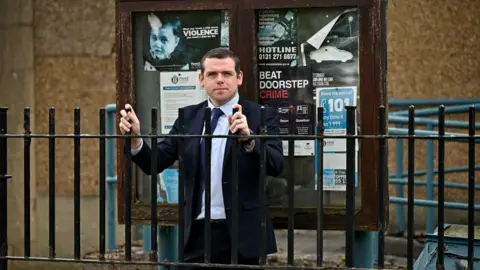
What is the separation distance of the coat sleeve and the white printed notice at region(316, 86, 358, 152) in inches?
34.8

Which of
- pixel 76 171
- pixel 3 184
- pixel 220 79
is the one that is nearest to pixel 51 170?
pixel 76 171

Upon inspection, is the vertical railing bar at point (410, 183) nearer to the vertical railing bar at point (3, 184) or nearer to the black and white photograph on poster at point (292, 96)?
the black and white photograph on poster at point (292, 96)

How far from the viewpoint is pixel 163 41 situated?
557 cm

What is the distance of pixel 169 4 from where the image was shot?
546cm

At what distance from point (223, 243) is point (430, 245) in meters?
1.37

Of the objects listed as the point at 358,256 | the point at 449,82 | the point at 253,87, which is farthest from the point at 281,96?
the point at 449,82

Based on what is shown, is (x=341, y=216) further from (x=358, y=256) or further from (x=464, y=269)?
(x=464, y=269)

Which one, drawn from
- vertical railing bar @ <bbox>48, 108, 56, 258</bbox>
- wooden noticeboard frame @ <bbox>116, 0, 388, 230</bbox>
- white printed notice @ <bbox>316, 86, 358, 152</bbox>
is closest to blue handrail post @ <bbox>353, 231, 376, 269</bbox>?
wooden noticeboard frame @ <bbox>116, 0, 388, 230</bbox>

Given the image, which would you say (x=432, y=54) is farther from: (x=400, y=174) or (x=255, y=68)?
(x=255, y=68)

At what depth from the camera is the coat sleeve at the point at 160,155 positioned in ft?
15.1

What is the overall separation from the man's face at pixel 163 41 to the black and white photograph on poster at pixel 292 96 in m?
0.53

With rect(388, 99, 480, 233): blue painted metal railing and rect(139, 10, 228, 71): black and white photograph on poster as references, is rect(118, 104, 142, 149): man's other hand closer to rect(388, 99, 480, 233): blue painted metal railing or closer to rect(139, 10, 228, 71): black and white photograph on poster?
rect(139, 10, 228, 71): black and white photograph on poster

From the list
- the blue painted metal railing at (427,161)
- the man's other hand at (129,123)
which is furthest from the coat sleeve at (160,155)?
the blue painted metal railing at (427,161)

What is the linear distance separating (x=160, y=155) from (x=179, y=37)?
3.36 ft
